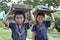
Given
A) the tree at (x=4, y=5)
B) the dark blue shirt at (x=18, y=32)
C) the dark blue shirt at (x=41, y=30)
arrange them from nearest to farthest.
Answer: the dark blue shirt at (x=18, y=32)
the dark blue shirt at (x=41, y=30)
the tree at (x=4, y=5)

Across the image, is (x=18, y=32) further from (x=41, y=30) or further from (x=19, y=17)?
(x=41, y=30)

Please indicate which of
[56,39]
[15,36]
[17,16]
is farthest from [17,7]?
[56,39]

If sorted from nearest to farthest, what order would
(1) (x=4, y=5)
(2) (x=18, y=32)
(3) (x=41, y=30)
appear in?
(2) (x=18, y=32) → (3) (x=41, y=30) → (1) (x=4, y=5)

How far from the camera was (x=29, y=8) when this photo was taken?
16.3ft

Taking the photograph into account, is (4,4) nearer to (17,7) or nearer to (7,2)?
(7,2)

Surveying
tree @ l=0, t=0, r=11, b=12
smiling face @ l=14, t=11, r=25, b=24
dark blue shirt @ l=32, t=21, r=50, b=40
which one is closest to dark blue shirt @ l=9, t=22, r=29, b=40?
smiling face @ l=14, t=11, r=25, b=24

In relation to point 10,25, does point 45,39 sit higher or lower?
lower

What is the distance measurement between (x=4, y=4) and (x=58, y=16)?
3250 millimetres

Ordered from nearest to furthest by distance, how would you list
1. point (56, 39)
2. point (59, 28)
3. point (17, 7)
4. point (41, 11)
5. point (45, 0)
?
point (17, 7)
point (41, 11)
point (56, 39)
point (59, 28)
point (45, 0)

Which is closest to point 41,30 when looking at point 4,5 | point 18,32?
point 18,32

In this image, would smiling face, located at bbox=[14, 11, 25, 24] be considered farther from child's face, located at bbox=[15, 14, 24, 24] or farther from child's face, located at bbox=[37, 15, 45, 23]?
child's face, located at bbox=[37, 15, 45, 23]

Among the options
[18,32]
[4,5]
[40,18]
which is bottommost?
[4,5]

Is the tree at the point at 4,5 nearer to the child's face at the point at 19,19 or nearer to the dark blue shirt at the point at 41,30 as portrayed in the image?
the dark blue shirt at the point at 41,30

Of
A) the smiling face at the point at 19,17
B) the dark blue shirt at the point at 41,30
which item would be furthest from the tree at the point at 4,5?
the smiling face at the point at 19,17
